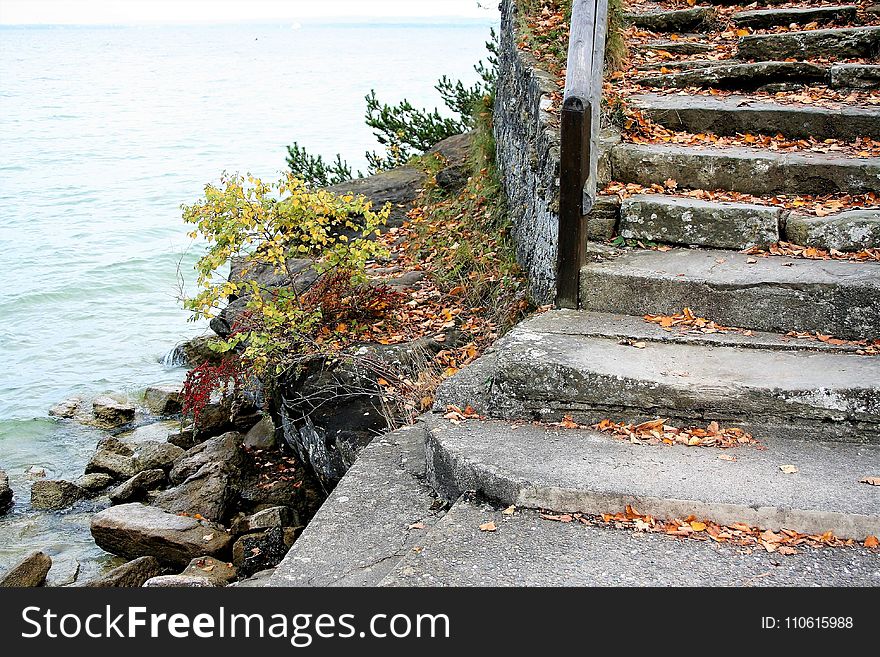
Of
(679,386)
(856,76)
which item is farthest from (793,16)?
(679,386)

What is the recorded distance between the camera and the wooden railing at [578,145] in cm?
412

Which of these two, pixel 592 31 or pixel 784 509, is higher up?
pixel 592 31

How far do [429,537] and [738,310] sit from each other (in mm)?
2019

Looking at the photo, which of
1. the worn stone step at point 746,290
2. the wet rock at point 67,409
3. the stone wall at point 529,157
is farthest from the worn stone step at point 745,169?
the wet rock at point 67,409

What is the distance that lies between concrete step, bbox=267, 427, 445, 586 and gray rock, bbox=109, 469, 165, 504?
342 centimetres

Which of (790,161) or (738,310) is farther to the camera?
(790,161)

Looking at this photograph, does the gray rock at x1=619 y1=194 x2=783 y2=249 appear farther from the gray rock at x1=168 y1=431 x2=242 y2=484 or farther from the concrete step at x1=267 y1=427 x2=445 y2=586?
the gray rock at x1=168 y1=431 x2=242 y2=484

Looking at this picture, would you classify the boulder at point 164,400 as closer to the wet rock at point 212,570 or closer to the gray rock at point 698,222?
the wet rock at point 212,570

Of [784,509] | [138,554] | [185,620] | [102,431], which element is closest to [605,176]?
[784,509]

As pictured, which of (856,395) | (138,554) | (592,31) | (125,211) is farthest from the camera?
(125,211)

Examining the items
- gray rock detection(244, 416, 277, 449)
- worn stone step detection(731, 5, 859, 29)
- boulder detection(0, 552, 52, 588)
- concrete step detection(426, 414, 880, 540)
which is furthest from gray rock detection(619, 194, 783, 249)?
boulder detection(0, 552, 52, 588)

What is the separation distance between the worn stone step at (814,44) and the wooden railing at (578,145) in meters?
1.87

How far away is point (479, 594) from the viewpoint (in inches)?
103

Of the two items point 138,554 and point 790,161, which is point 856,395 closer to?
point 790,161
